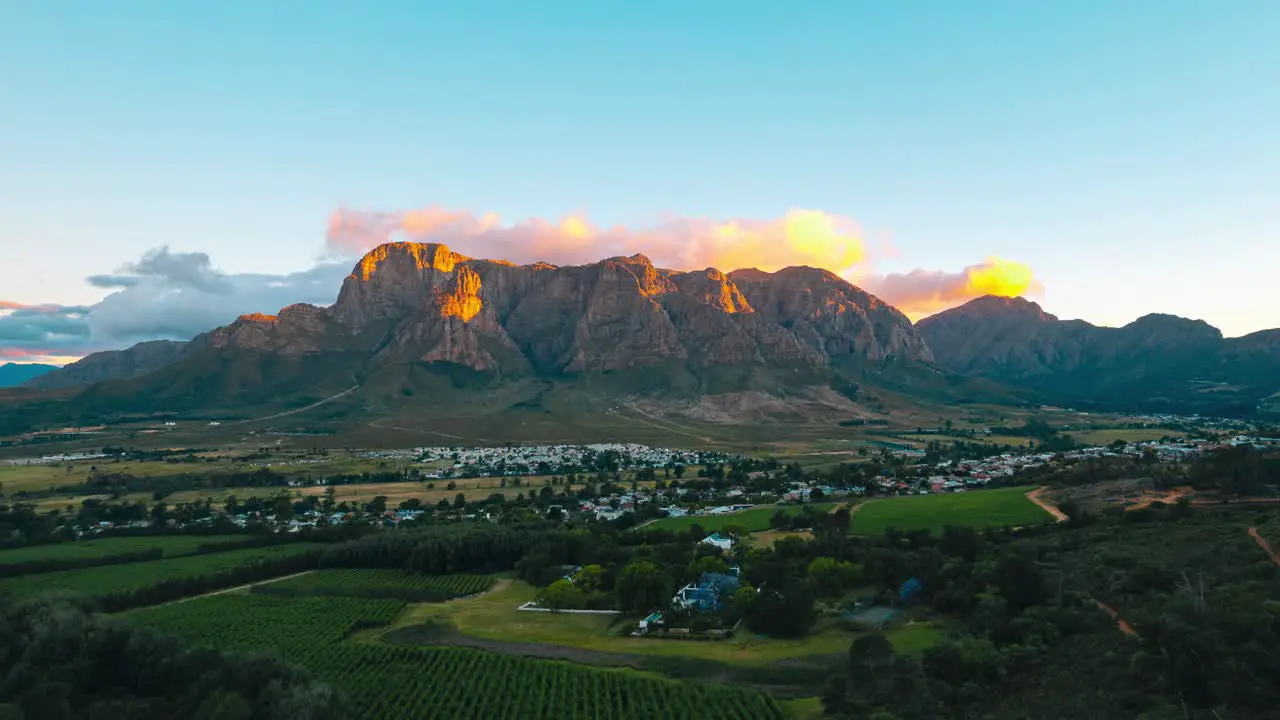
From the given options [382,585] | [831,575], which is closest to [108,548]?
[382,585]

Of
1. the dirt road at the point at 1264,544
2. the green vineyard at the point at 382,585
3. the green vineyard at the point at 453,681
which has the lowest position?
the green vineyard at the point at 382,585

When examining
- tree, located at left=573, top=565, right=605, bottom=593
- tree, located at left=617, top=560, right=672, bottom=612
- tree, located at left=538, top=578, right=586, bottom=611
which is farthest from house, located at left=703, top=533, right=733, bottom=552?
tree, located at left=538, top=578, right=586, bottom=611

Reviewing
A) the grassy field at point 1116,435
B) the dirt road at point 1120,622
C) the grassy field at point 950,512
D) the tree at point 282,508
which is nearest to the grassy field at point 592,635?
the dirt road at point 1120,622

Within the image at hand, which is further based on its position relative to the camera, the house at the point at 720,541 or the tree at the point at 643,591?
the house at the point at 720,541

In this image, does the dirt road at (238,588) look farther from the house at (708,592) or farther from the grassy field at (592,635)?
the house at (708,592)

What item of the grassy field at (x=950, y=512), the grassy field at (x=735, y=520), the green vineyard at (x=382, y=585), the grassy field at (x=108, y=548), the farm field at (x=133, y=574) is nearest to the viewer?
the green vineyard at (x=382, y=585)

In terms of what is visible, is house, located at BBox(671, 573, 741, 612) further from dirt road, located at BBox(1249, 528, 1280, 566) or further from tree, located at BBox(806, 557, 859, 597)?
dirt road, located at BBox(1249, 528, 1280, 566)

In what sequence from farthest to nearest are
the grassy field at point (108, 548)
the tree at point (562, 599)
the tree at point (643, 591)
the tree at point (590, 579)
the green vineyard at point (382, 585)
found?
the grassy field at point (108, 548)
the green vineyard at point (382, 585)
the tree at point (590, 579)
the tree at point (562, 599)
the tree at point (643, 591)
